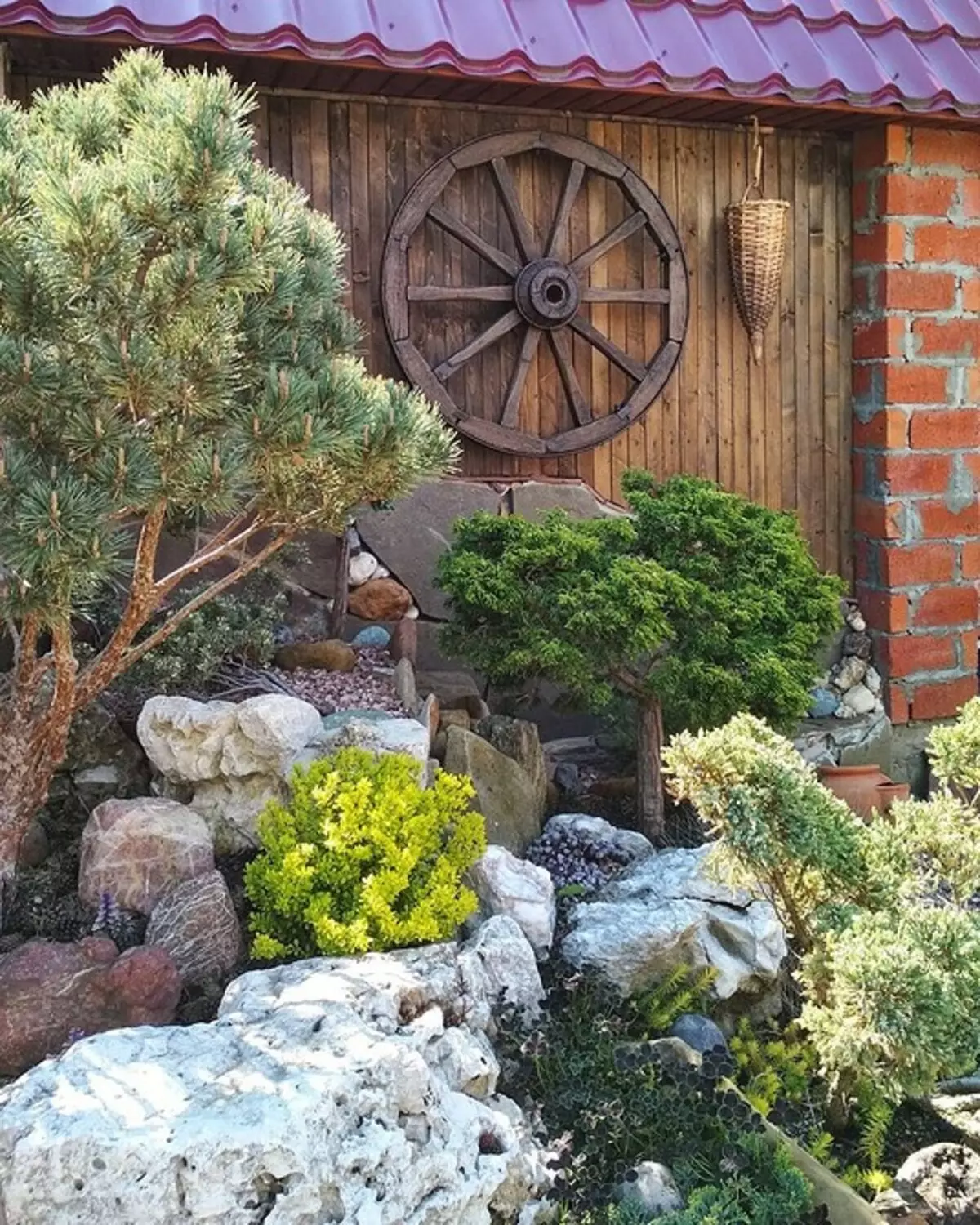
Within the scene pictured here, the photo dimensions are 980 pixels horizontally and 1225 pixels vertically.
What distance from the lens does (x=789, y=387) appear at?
6.48 metres

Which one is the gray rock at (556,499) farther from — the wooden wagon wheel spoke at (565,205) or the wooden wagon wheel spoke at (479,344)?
the wooden wagon wheel spoke at (565,205)

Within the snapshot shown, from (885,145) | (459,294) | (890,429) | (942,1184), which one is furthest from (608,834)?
(885,145)

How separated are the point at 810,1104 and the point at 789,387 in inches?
145

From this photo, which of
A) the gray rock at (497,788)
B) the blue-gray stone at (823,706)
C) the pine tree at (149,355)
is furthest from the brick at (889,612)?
the pine tree at (149,355)

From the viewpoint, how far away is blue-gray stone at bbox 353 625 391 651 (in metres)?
5.54

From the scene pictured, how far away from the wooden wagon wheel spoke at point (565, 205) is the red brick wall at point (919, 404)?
137 centimetres

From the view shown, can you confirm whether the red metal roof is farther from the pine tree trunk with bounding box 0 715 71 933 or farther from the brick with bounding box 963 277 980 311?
the pine tree trunk with bounding box 0 715 71 933

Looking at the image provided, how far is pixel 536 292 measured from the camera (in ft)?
19.2

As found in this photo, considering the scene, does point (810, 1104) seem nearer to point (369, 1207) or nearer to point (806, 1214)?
point (806, 1214)

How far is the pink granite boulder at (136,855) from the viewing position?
397 cm

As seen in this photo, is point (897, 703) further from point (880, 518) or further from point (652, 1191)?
point (652, 1191)

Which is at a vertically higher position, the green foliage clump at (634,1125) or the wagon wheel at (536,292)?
the wagon wheel at (536,292)

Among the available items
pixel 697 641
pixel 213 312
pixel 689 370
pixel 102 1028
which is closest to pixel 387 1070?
pixel 102 1028

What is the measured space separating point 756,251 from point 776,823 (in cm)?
334
